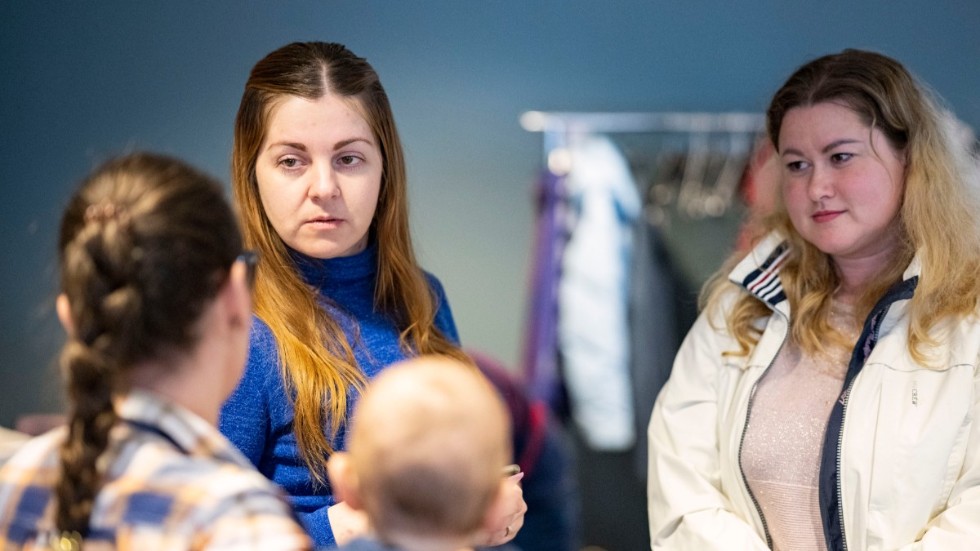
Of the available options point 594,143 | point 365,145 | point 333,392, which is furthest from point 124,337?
point 594,143

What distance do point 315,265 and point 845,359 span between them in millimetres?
1023

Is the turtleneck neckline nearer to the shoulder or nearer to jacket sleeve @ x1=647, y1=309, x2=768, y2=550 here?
the shoulder

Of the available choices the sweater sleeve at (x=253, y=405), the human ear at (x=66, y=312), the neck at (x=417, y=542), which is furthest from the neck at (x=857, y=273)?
the human ear at (x=66, y=312)

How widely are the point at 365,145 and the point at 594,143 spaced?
6.35 feet

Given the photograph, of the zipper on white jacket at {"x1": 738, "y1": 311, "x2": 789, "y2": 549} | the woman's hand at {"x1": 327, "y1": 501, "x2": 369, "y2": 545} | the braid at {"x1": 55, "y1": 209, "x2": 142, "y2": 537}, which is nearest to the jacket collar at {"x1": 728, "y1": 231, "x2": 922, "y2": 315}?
the zipper on white jacket at {"x1": 738, "y1": 311, "x2": 789, "y2": 549}

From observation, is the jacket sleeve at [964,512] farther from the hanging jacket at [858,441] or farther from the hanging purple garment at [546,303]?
the hanging purple garment at [546,303]

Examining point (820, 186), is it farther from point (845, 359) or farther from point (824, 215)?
point (845, 359)

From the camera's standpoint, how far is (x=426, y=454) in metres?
0.98

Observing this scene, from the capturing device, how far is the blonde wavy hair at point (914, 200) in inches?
71.7

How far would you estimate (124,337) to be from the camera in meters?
1.02

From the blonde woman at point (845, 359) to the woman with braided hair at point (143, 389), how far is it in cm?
109

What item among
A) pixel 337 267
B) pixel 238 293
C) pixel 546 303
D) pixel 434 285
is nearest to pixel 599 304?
pixel 546 303

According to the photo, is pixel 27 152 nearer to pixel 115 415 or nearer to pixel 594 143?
pixel 594 143

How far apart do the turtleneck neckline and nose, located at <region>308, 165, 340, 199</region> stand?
0.15 meters
